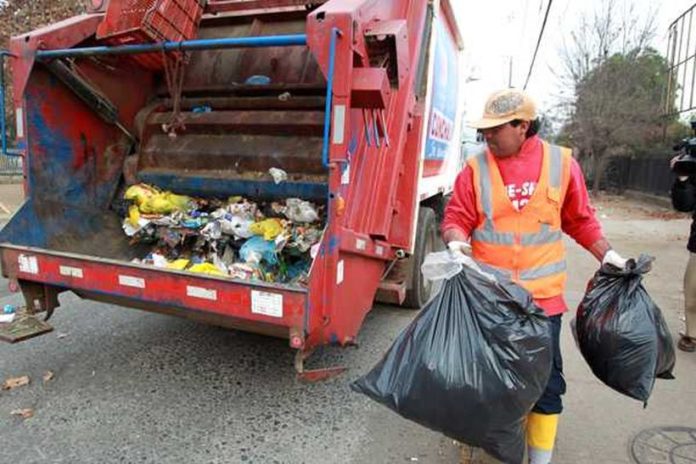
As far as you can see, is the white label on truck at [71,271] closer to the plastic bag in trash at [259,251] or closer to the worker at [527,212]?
the plastic bag in trash at [259,251]

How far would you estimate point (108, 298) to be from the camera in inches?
125

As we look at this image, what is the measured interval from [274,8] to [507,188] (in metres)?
2.64

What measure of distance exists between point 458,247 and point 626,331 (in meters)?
0.75

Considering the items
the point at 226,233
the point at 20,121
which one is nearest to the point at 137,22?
the point at 20,121

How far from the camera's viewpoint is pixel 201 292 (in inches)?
108

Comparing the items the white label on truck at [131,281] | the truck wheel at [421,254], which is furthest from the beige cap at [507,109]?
the truck wheel at [421,254]

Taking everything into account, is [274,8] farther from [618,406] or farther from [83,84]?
[618,406]

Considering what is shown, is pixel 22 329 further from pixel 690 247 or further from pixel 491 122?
pixel 690 247

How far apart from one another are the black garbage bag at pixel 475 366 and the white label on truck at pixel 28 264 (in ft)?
7.21

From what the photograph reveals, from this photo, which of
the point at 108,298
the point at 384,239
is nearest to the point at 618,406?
the point at 384,239

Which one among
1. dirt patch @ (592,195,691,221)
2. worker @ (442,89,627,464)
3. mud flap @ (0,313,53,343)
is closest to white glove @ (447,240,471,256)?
worker @ (442,89,627,464)

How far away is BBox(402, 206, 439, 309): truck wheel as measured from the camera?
4609mm

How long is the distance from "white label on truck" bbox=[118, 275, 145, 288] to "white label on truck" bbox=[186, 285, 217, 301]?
289 mm

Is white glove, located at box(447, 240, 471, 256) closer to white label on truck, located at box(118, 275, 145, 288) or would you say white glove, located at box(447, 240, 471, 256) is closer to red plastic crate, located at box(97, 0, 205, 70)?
white label on truck, located at box(118, 275, 145, 288)
